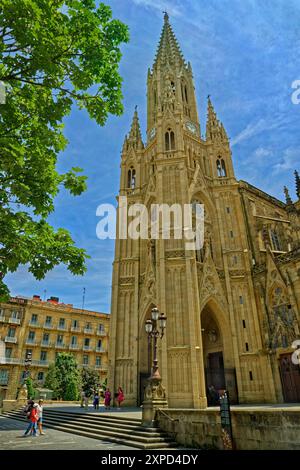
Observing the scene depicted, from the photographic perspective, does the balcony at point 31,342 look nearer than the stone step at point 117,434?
No

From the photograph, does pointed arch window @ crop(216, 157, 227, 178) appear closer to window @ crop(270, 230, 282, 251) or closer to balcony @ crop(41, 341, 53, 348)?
window @ crop(270, 230, 282, 251)

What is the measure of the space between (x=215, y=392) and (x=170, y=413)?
42.1ft

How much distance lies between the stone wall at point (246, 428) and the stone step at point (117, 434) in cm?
57

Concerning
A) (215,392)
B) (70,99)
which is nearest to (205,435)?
(70,99)

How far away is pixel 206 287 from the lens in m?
22.6

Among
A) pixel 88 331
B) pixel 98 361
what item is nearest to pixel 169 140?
pixel 88 331

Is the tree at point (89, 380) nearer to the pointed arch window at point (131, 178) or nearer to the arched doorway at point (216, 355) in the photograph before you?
the arched doorway at point (216, 355)

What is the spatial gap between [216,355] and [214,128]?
74.1 ft

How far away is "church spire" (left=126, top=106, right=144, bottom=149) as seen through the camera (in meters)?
32.7

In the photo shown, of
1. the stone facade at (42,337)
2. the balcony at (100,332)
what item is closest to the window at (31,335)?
the stone facade at (42,337)

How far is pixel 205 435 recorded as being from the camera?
8750 millimetres

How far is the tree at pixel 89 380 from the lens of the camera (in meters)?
36.1

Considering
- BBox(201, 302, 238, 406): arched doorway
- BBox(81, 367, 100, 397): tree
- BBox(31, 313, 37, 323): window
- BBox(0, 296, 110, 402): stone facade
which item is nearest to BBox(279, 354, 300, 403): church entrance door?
BBox(201, 302, 238, 406): arched doorway
